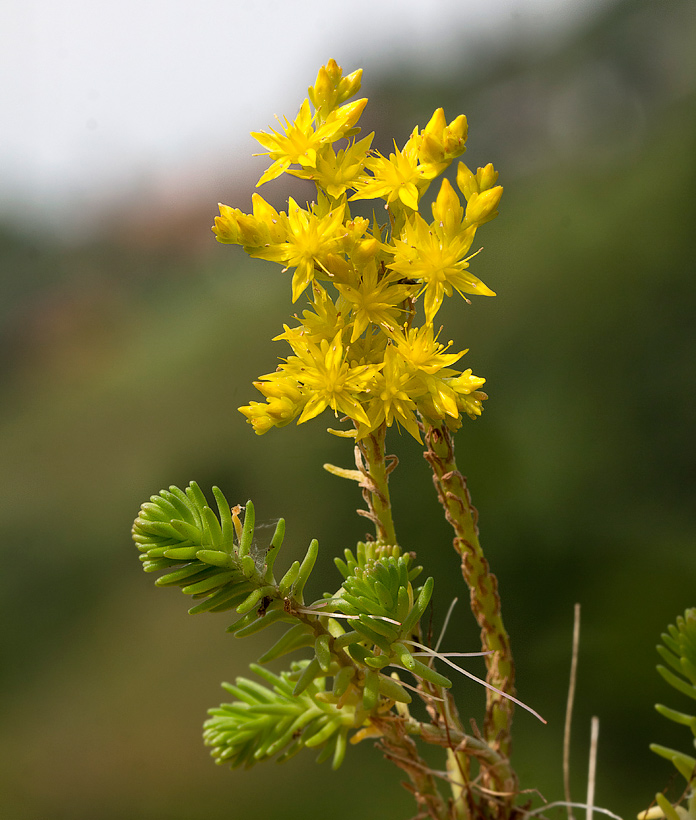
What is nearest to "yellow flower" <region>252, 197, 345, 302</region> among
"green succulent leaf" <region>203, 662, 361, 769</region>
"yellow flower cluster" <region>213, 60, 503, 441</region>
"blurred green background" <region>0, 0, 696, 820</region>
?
"yellow flower cluster" <region>213, 60, 503, 441</region>

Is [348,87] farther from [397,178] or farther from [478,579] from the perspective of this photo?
[478,579]

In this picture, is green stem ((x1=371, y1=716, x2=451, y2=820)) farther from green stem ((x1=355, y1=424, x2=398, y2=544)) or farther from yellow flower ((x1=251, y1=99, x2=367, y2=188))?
yellow flower ((x1=251, y1=99, x2=367, y2=188))

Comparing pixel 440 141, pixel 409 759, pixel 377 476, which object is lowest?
pixel 409 759

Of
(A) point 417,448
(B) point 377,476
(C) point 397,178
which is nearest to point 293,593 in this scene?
(B) point 377,476

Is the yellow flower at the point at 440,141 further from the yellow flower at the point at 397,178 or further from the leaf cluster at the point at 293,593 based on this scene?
the leaf cluster at the point at 293,593

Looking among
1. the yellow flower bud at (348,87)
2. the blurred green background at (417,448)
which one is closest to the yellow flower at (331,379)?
the yellow flower bud at (348,87)

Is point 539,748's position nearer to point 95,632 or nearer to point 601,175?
point 95,632

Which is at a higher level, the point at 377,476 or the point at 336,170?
the point at 336,170

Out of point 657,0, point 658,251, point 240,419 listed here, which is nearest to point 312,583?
point 240,419
